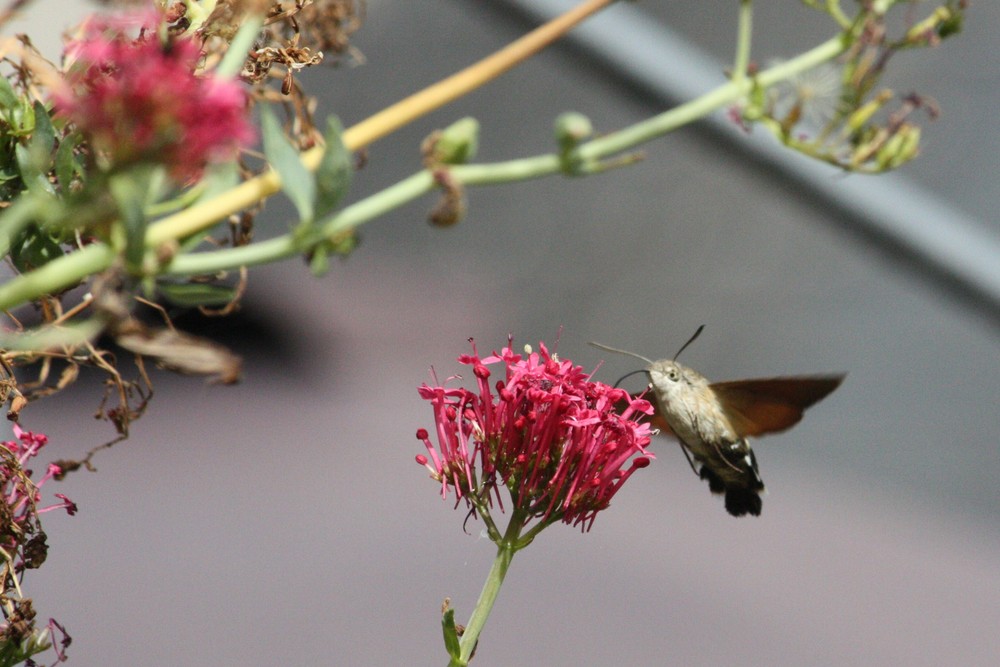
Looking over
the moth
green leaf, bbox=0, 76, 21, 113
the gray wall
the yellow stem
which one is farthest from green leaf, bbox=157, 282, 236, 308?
the gray wall

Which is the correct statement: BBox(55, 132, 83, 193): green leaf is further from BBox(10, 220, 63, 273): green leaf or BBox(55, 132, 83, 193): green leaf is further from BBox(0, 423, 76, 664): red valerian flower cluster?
BBox(0, 423, 76, 664): red valerian flower cluster

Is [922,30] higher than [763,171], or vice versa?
[763,171]

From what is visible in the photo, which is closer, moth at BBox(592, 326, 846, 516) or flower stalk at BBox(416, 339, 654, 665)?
flower stalk at BBox(416, 339, 654, 665)

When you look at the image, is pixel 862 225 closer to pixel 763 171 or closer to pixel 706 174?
pixel 763 171

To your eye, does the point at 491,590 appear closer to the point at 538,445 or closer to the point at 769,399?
the point at 538,445

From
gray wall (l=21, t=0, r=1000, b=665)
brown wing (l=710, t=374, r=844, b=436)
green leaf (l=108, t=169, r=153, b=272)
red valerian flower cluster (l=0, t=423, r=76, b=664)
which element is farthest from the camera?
gray wall (l=21, t=0, r=1000, b=665)

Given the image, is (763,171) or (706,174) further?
(706,174)

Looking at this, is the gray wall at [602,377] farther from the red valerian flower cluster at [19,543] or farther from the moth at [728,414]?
the red valerian flower cluster at [19,543]

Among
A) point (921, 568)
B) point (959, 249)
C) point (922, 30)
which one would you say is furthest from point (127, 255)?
point (921, 568)
